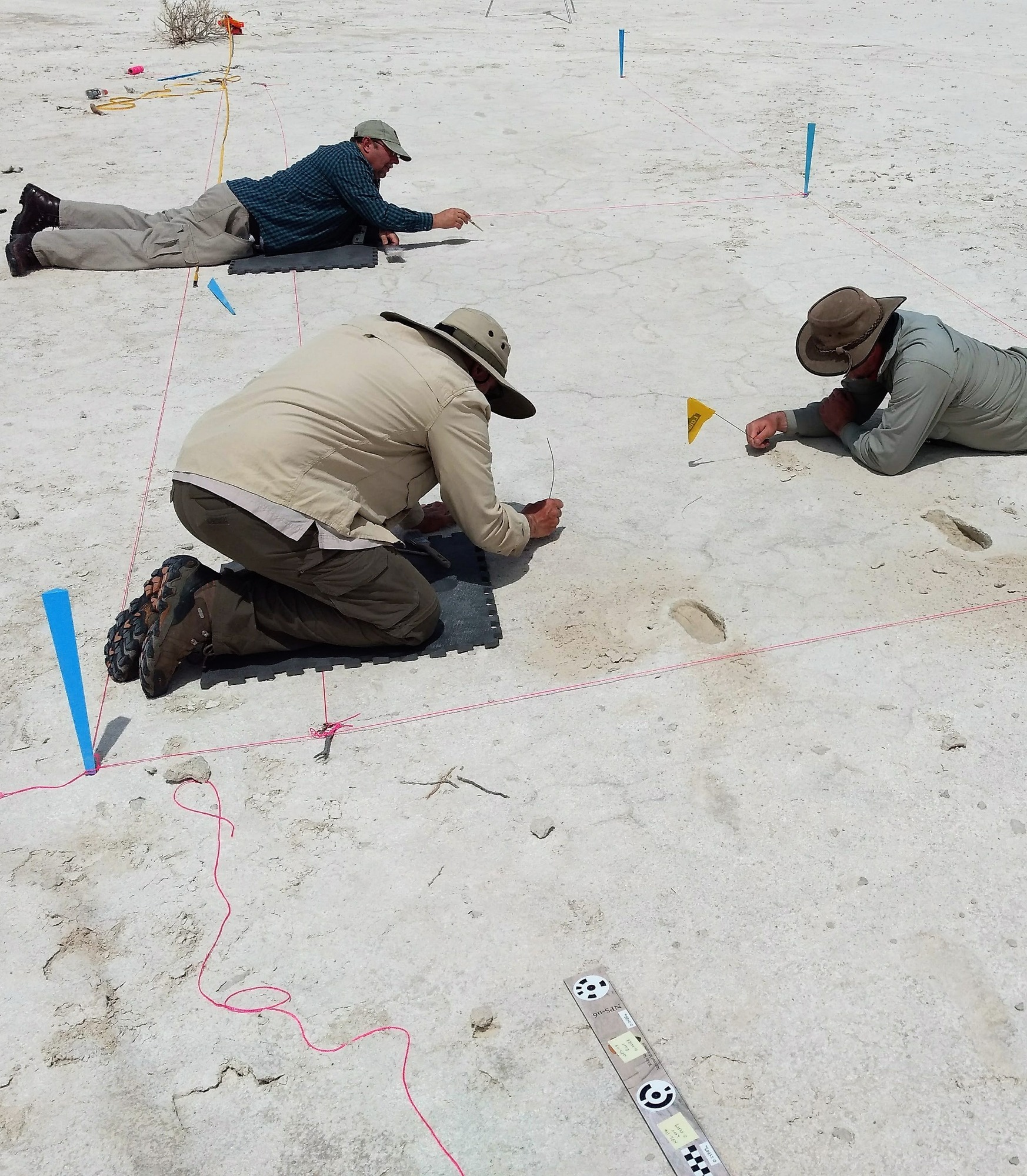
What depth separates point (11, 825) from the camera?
2.51 metres

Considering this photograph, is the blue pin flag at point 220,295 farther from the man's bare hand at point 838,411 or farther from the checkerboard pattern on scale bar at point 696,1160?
the checkerboard pattern on scale bar at point 696,1160

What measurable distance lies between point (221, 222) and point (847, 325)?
3.83 metres

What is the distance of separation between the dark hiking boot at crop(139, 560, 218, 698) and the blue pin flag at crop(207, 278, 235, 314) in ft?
9.29

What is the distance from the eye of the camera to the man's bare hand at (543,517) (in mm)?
3436

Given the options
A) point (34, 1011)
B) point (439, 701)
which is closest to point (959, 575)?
point (439, 701)

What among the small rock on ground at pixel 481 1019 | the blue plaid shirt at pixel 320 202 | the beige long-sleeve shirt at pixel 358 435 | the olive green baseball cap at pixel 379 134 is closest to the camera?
the small rock on ground at pixel 481 1019

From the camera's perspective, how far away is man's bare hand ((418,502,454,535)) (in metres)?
3.55

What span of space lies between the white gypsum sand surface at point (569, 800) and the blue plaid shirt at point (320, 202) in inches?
14.7

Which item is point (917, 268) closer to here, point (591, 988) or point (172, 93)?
point (591, 988)

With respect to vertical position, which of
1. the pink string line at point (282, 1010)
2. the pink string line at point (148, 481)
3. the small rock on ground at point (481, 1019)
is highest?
the pink string line at point (148, 481)

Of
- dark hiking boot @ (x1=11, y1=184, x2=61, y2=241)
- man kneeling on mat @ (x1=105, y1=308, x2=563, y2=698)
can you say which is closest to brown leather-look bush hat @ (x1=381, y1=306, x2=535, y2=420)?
man kneeling on mat @ (x1=105, y1=308, x2=563, y2=698)

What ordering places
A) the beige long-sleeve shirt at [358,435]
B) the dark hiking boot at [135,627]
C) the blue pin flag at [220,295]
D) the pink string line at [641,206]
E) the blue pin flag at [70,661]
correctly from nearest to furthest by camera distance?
the blue pin flag at [70,661] → the beige long-sleeve shirt at [358,435] → the dark hiking boot at [135,627] → the blue pin flag at [220,295] → the pink string line at [641,206]

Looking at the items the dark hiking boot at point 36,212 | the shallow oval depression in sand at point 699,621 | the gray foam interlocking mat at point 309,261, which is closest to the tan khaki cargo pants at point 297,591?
the shallow oval depression in sand at point 699,621

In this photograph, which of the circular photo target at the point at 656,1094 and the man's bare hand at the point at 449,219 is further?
the man's bare hand at the point at 449,219
